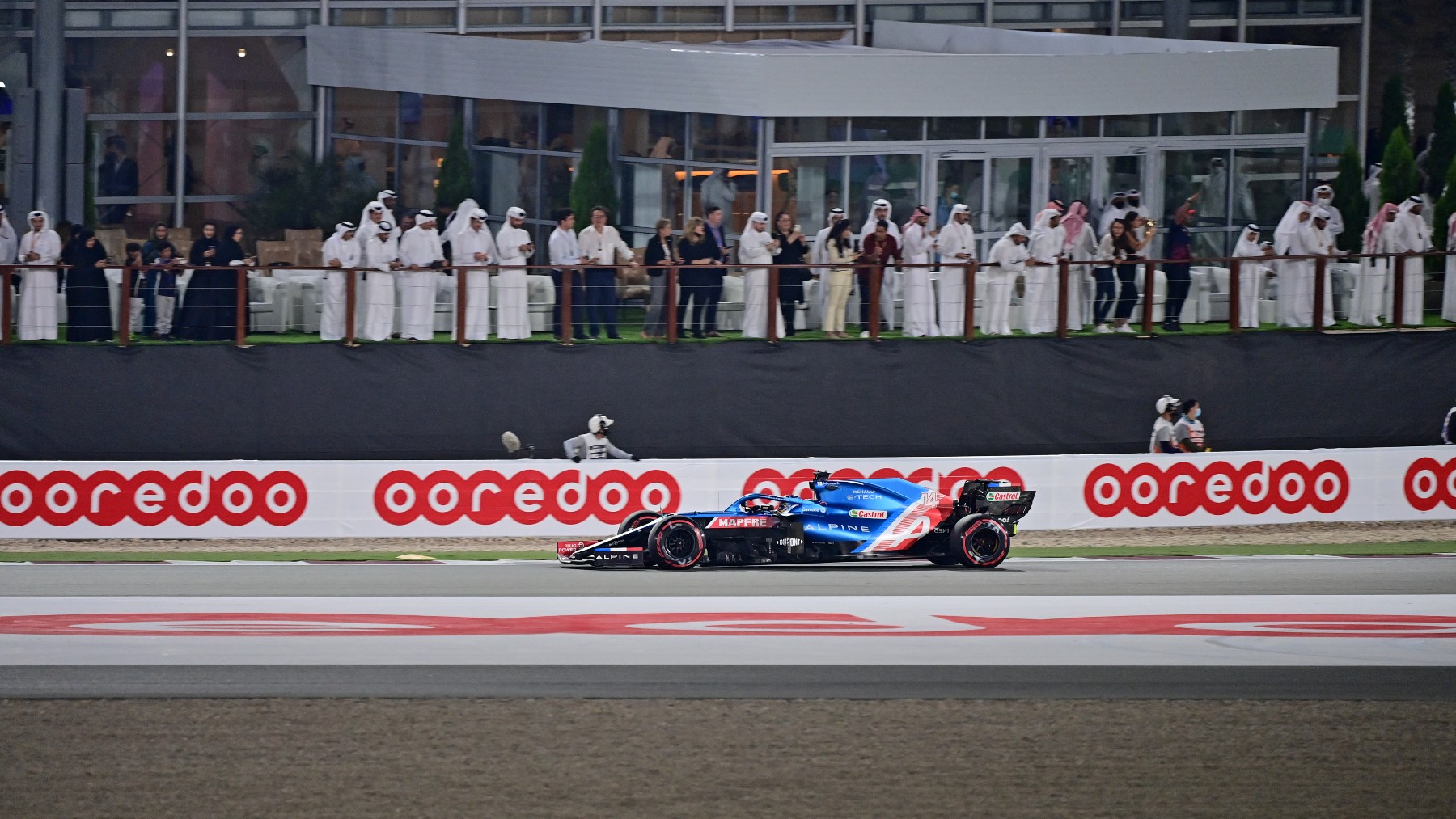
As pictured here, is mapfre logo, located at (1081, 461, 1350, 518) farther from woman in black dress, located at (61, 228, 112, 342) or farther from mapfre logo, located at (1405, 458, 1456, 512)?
woman in black dress, located at (61, 228, 112, 342)

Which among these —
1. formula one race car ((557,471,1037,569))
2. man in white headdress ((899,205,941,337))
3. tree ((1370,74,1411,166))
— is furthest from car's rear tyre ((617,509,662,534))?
tree ((1370,74,1411,166))

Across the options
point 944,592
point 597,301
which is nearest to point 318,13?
point 597,301

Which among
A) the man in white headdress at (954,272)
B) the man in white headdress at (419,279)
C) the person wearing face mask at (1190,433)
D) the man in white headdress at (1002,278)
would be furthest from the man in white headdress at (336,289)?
the person wearing face mask at (1190,433)

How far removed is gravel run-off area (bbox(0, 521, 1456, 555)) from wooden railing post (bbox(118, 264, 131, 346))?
290cm

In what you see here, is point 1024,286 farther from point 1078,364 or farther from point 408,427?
point 408,427

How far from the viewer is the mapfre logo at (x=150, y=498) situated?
1955cm

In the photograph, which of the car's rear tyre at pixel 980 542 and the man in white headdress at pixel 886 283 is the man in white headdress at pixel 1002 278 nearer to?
the man in white headdress at pixel 886 283

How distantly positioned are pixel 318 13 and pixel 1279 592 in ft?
81.7

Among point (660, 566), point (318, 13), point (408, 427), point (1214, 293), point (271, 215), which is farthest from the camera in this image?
point (318, 13)

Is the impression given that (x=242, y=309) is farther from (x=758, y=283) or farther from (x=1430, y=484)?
(x=1430, y=484)

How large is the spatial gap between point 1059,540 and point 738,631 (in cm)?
762

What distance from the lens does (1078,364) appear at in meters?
22.4

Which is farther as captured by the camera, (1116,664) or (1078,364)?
(1078,364)

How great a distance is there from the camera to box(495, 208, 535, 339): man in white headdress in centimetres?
2159
